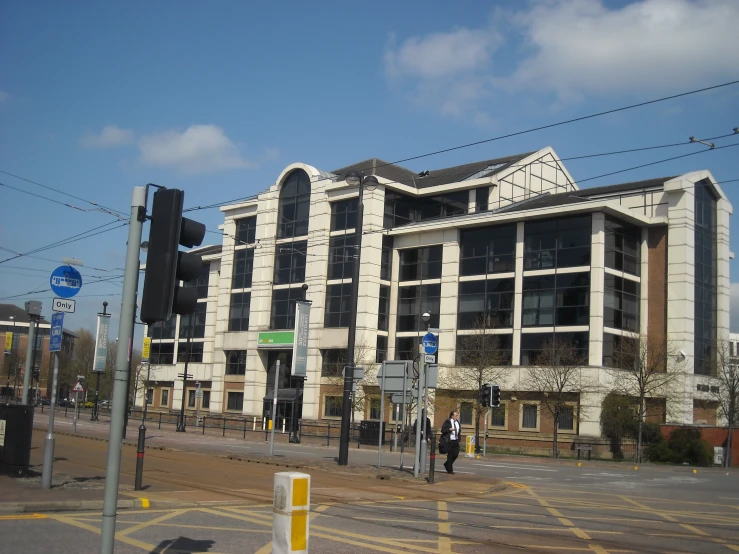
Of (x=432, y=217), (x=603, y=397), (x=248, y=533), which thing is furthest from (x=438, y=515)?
(x=432, y=217)

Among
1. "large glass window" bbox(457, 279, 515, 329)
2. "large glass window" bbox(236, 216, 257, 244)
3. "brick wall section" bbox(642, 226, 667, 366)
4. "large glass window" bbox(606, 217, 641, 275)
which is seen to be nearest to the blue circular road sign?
"large glass window" bbox(457, 279, 515, 329)

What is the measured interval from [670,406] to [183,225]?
151 ft

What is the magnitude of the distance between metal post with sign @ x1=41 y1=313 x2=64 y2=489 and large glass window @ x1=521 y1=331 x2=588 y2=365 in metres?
36.8

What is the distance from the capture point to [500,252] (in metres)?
53.5

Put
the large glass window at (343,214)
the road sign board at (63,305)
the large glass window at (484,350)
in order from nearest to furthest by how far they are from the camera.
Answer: the road sign board at (63,305) < the large glass window at (484,350) < the large glass window at (343,214)

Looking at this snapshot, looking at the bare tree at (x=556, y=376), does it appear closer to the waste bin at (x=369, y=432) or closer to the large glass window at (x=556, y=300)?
the large glass window at (x=556, y=300)

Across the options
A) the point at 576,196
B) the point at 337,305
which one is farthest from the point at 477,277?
the point at 337,305

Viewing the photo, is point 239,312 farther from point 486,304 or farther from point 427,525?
point 427,525

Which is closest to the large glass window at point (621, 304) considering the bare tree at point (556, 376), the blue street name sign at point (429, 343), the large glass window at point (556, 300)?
Answer: the large glass window at point (556, 300)

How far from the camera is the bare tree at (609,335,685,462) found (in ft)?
151

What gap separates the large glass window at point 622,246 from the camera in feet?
162

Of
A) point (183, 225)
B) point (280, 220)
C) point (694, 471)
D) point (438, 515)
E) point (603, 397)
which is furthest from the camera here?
point (280, 220)

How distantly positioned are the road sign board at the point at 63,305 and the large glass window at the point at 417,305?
4271 centimetres

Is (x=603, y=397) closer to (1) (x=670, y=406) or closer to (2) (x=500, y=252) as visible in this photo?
(1) (x=670, y=406)
